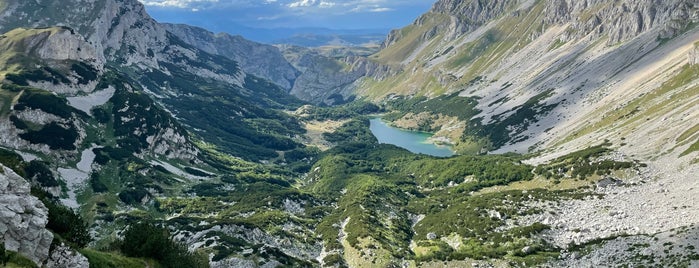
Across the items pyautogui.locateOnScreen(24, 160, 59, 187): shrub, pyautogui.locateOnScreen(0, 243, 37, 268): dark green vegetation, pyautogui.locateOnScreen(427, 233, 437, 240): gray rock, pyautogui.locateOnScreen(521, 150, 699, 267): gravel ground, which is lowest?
pyautogui.locateOnScreen(427, 233, 437, 240): gray rock

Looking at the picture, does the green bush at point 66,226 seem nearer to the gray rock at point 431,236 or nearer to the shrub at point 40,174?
the gray rock at point 431,236

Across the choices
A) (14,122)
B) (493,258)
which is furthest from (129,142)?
(493,258)

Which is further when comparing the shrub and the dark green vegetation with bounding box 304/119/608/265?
the shrub

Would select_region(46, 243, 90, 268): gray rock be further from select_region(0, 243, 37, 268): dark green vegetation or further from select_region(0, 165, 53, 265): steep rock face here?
select_region(0, 243, 37, 268): dark green vegetation

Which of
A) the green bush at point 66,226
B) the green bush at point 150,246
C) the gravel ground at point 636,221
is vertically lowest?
the gravel ground at point 636,221

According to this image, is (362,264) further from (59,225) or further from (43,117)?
(43,117)

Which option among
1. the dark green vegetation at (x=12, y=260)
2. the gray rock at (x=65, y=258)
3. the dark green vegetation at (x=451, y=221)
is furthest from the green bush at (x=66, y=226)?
the dark green vegetation at (x=451, y=221)

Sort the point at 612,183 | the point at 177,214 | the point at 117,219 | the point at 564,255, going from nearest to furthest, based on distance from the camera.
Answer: the point at 564,255 → the point at 612,183 → the point at 117,219 → the point at 177,214

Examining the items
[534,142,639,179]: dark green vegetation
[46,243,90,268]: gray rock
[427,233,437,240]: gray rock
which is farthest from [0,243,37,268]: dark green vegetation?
[534,142,639,179]: dark green vegetation

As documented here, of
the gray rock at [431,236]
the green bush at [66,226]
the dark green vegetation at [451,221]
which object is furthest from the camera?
the gray rock at [431,236]
